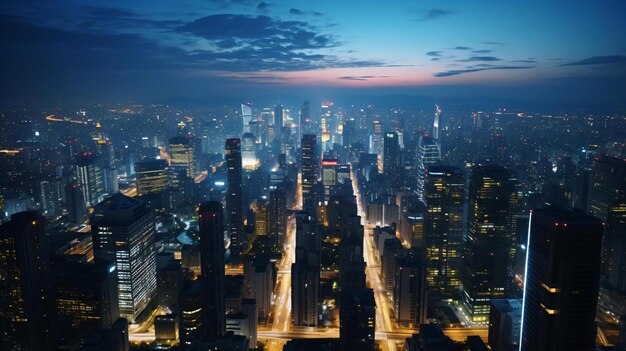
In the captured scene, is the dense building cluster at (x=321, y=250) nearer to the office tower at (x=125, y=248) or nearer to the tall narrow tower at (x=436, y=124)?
the office tower at (x=125, y=248)

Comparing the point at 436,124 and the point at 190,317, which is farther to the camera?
the point at 436,124

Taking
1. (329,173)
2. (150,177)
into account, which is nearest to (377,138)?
(329,173)

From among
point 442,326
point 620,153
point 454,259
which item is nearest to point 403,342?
point 442,326

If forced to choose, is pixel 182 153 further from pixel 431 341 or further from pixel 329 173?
pixel 431 341

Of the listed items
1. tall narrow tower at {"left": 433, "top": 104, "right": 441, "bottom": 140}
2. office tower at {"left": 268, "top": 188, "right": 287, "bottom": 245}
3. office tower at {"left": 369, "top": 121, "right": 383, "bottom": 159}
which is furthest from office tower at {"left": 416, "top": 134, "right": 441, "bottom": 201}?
office tower at {"left": 369, "top": 121, "right": 383, "bottom": 159}

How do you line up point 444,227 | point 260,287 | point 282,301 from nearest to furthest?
point 260,287
point 282,301
point 444,227

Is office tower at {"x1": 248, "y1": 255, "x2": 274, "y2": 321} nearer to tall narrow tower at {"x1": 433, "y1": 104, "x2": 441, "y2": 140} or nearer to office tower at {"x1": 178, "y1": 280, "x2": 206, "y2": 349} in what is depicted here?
office tower at {"x1": 178, "y1": 280, "x2": 206, "y2": 349}

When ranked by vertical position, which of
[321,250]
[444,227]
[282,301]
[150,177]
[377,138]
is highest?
[377,138]
